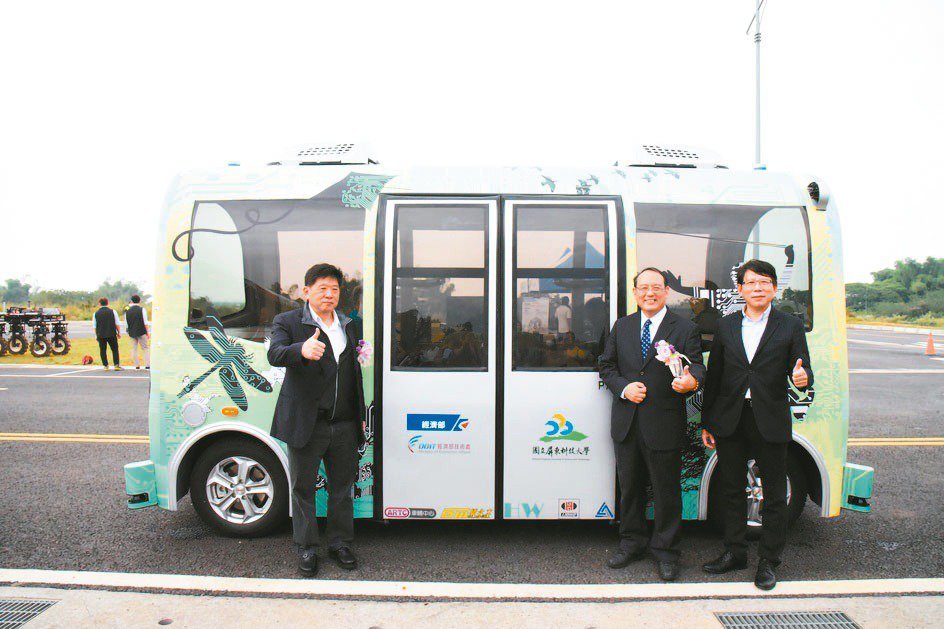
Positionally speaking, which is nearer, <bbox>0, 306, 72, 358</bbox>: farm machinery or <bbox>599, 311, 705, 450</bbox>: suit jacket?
<bbox>599, 311, 705, 450</bbox>: suit jacket

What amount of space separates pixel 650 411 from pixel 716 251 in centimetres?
132

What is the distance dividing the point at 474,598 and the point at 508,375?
1.43 m

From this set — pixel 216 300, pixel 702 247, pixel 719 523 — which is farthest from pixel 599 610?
pixel 216 300

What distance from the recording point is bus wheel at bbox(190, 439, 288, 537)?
4.37m

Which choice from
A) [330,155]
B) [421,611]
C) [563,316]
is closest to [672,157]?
[563,316]

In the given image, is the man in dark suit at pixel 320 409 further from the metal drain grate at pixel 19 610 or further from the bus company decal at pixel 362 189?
the metal drain grate at pixel 19 610

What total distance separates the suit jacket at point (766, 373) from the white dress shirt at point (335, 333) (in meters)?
2.47

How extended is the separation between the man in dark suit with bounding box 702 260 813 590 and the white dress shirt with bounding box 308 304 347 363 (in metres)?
→ 2.42

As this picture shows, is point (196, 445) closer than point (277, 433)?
No

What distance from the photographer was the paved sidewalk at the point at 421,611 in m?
3.25

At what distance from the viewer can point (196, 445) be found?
439 centimetres

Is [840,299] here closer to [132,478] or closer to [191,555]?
[191,555]

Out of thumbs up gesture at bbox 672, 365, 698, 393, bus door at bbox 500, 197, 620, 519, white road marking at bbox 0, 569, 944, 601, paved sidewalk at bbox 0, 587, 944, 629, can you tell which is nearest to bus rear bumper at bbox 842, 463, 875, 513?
white road marking at bbox 0, 569, 944, 601

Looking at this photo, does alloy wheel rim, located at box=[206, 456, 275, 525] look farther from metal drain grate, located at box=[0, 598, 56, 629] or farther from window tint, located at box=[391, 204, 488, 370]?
window tint, located at box=[391, 204, 488, 370]
